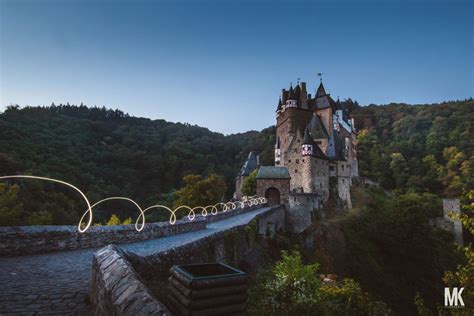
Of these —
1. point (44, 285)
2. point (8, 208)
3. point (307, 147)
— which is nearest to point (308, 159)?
point (307, 147)

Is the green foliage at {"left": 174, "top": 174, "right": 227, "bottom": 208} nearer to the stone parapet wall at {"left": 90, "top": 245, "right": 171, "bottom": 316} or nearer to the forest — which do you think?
the forest

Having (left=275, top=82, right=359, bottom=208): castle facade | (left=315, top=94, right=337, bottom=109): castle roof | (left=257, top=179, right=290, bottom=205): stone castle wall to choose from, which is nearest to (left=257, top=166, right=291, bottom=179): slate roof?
(left=257, top=179, right=290, bottom=205): stone castle wall

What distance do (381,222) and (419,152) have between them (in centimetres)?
3679

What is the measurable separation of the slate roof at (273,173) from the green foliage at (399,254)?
9.14 meters

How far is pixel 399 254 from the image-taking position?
3278 centimetres

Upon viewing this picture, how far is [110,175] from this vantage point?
57594 millimetres

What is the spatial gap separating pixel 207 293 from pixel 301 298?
18.9ft

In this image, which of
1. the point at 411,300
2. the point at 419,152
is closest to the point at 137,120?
the point at 419,152

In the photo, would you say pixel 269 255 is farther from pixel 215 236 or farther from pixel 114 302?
pixel 114 302

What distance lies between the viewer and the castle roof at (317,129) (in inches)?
1636

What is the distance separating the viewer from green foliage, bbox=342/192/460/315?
26344 mm

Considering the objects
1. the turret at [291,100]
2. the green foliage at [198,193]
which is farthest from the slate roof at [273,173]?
the turret at [291,100]

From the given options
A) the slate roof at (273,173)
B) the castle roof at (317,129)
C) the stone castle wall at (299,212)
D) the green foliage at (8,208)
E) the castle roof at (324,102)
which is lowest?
the stone castle wall at (299,212)

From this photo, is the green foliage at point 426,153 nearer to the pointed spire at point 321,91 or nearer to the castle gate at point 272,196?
the pointed spire at point 321,91
